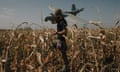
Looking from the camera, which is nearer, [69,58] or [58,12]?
[58,12]

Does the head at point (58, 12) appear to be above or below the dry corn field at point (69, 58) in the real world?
above

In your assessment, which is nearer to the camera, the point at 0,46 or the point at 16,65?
the point at 16,65

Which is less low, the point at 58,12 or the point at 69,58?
the point at 58,12

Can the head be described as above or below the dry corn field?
above

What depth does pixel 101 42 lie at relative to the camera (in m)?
2.87

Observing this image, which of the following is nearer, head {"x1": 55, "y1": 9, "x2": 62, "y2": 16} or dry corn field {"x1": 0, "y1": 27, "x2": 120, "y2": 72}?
head {"x1": 55, "y1": 9, "x2": 62, "y2": 16}

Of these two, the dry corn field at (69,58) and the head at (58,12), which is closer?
the head at (58,12)

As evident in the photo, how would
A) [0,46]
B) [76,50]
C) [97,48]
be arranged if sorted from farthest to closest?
[0,46], [97,48], [76,50]

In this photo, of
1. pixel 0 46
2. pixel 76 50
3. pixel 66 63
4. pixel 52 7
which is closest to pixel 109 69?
pixel 76 50

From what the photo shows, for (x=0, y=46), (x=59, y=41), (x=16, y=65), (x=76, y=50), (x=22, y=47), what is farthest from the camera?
(x=0, y=46)

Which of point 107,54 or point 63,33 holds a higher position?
point 63,33

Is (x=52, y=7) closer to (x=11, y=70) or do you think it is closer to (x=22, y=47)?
(x=11, y=70)

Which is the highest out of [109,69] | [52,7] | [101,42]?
[52,7]

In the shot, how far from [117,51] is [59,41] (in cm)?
125
